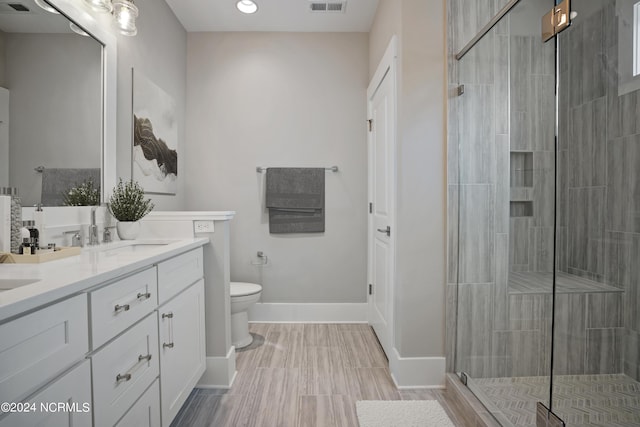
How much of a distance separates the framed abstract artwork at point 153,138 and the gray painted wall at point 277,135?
37 cm

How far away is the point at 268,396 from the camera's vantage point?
1.97 m

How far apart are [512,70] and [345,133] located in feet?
5.80

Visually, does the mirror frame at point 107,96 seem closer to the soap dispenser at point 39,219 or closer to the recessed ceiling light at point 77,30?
the recessed ceiling light at point 77,30

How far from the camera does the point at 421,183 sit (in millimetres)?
2035

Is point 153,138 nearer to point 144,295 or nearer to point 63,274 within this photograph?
point 144,295

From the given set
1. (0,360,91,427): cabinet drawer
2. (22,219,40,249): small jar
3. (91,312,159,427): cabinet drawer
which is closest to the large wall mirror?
(22,219,40,249): small jar

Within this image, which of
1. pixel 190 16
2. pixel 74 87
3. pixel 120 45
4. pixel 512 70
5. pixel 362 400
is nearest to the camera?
pixel 512 70

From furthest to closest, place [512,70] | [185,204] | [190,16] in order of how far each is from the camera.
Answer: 1. [185,204]
2. [190,16]
3. [512,70]

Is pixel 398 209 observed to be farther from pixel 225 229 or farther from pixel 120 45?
pixel 120 45

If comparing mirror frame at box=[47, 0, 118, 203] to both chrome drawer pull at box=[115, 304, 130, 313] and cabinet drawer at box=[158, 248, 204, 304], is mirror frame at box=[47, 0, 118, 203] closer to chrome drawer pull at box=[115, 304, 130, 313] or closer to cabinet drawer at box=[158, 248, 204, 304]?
cabinet drawer at box=[158, 248, 204, 304]

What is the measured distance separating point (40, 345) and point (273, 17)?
111 inches

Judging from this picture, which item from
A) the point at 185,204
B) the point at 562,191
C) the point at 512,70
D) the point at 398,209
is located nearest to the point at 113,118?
the point at 185,204

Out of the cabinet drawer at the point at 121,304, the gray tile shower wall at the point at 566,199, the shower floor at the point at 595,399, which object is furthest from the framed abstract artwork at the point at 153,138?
the shower floor at the point at 595,399

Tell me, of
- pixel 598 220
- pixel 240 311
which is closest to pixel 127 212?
pixel 240 311
